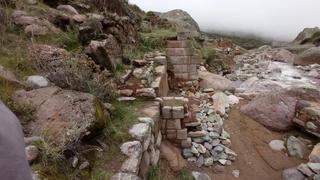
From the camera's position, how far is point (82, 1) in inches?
Result: 292

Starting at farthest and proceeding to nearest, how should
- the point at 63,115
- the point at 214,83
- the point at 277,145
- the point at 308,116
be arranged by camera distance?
the point at 214,83 → the point at 308,116 → the point at 277,145 → the point at 63,115

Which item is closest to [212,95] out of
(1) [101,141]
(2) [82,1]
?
(2) [82,1]

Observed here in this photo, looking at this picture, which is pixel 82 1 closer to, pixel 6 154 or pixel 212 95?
pixel 212 95

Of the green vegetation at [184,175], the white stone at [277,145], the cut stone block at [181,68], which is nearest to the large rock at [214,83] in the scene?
the cut stone block at [181,68]

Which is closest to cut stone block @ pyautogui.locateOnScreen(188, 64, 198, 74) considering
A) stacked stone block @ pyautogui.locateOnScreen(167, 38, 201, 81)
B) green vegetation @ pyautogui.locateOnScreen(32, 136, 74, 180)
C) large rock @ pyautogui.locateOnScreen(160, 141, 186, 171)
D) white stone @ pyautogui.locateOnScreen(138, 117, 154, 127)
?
stacked stone block @ pyautogui.locateOnScreen(167, 38, 201, 81)

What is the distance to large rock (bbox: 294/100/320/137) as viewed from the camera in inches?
220

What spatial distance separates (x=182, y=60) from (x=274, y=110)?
2.60m

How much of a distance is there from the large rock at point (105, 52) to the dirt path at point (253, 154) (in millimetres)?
2234

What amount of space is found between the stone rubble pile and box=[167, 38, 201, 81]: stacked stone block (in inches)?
77.7

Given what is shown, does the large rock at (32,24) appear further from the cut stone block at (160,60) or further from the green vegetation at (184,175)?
the green vegetation at (184,175)

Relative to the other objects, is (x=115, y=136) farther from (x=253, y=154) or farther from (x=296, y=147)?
(x=296, y=147)

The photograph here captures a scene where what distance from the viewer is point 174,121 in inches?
195

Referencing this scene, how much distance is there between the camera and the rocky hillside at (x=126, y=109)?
293 cm

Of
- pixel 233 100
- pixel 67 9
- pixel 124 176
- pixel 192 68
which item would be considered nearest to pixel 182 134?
pixel 124 176
